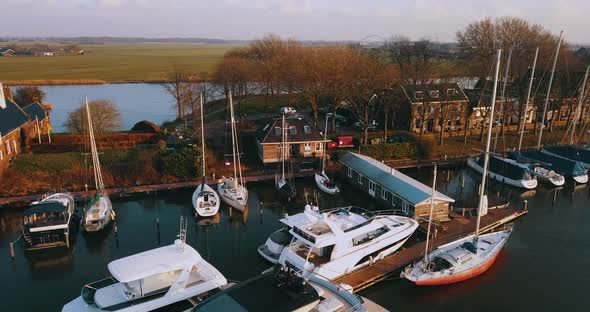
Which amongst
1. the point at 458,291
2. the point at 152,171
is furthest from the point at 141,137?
the point at 458,291

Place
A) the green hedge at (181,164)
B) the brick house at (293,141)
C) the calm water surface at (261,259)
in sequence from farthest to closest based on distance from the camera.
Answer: the brick house at (293,141) < the green hedge at (181,164) < the calm water surface at (261,259)

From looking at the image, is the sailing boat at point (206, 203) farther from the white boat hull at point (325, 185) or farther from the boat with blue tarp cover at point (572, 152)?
the boat with blue tarp cover at point (572, 152)

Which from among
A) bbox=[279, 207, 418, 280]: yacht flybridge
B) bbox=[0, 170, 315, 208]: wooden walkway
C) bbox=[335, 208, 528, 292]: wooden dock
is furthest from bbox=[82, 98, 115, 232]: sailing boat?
bbox=[335, 208, 528, 292]: wooden dock

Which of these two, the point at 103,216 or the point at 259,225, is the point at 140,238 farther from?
the point at 259,225

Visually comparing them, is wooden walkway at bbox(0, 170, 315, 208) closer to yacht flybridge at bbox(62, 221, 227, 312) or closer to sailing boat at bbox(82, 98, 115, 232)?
sailing boat at bbox(82, 98, 115, 232)

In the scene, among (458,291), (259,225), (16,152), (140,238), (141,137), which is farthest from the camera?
(141,137)

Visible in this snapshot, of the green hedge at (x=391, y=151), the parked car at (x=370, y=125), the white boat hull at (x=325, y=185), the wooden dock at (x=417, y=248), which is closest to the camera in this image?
the wooden dock at (x=417, y=248)

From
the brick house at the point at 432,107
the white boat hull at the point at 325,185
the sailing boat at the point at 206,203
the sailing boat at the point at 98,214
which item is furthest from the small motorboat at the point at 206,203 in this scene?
the brick house at the point at 432,107
